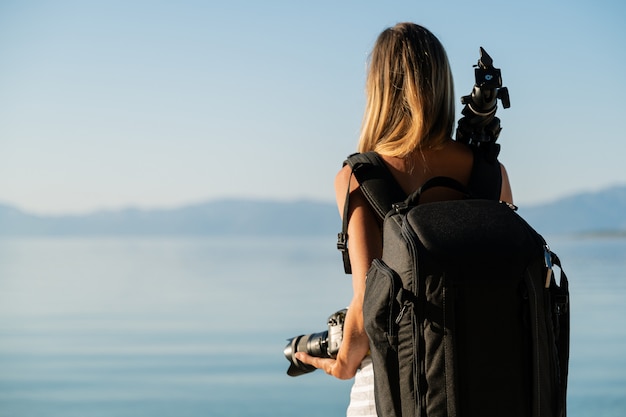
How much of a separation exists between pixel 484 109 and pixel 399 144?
205 mm

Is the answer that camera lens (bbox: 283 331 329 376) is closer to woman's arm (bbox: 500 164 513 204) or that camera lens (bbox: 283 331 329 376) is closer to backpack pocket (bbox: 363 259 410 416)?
backpack pocket (bbox: 363 259 410 416)

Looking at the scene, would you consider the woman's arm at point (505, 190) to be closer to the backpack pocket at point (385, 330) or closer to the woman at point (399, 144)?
the woman at point (399, 144)

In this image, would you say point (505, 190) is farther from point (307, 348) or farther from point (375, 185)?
point (307, 348)

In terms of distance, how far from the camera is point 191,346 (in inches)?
351

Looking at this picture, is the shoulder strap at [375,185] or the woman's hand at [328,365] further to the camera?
the woman's hand at [328,365]

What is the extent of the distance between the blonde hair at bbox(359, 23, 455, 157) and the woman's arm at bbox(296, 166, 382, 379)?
0.10 m

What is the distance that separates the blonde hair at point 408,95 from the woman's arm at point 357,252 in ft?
0.31

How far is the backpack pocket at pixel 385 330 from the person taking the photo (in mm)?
1519

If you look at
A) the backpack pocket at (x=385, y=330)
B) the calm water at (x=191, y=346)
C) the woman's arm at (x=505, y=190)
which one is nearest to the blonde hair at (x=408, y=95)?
the woman's arm at (x=505, y=190)

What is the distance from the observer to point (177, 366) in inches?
310

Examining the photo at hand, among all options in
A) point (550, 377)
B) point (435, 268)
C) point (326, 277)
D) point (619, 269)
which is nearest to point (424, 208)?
point (435, 268)

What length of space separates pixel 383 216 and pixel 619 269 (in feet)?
49.2

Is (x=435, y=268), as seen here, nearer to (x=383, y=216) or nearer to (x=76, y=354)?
(x=383, y=216)

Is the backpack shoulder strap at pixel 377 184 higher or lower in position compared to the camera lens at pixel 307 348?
higher
